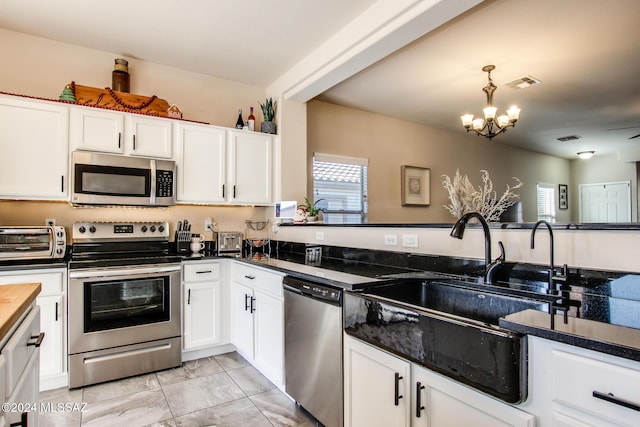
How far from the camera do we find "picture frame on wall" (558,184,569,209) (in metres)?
7.62

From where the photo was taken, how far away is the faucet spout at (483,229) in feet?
5.59

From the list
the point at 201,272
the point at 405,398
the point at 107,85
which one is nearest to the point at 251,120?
the point at 107,85

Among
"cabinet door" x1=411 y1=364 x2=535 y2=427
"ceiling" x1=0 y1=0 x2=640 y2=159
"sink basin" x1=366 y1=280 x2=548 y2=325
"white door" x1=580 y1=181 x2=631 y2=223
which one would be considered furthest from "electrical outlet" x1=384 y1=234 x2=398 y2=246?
"white door" x1=580 y1=181 x2=631 y2=223

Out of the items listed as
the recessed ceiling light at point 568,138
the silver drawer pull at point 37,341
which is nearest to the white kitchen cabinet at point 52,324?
the silver drawer pull at point 37,341

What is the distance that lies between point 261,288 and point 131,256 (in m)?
1.25

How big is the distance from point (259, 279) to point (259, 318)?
292 millimetres

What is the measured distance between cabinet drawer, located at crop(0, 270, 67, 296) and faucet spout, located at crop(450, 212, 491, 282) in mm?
2654

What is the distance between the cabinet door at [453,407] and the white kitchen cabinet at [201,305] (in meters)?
2.20

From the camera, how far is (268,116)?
12.4ft

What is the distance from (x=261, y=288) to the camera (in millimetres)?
2617

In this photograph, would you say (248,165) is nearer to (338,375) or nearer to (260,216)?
(260,216)

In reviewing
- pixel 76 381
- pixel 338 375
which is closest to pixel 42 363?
pixel 76 381

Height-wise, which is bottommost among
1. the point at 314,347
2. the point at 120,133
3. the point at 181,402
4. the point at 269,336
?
the point at 181,402

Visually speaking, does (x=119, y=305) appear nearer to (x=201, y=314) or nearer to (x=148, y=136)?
(x=201, y=314)
